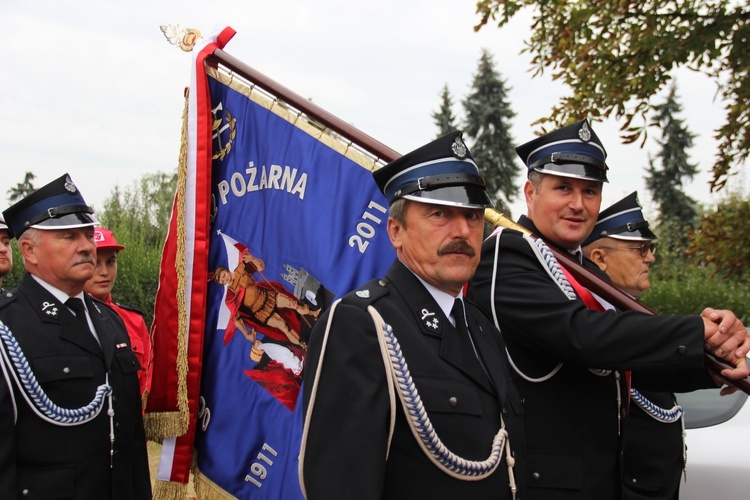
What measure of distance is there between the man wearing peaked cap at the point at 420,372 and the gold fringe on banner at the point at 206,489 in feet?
5.78

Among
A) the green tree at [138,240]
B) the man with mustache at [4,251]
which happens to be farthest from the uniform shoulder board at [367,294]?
the green tree at [138,240]

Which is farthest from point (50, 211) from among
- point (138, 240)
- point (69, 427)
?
point (138, 240)

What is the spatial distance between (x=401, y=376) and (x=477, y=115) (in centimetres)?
3754

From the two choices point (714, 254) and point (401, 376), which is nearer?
point (401, 376)

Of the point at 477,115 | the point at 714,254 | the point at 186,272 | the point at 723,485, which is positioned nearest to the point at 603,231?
the point at 723,485

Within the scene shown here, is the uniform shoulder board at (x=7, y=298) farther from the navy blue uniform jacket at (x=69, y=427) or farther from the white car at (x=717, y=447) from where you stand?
the white car at (x=717, y=447)

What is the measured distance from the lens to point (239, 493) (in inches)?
143

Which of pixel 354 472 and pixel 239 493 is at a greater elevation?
pixel 354 472

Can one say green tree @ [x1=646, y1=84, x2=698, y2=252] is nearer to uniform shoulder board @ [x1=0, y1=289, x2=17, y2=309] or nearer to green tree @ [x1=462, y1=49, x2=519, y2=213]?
green tree @ [x1=462, y1=49, x2=519, y2=213]

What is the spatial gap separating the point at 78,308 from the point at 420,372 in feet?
7.22

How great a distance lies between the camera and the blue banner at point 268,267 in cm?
344

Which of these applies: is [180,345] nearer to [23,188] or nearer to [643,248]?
[643,248]

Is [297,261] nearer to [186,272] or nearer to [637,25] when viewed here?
[186,272]

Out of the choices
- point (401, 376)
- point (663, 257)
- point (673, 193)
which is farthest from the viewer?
point (673, 193)
